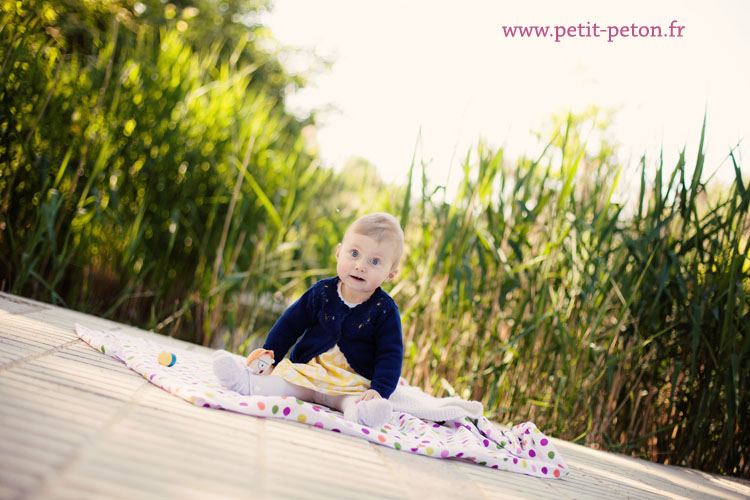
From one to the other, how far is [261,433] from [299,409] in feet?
0.83

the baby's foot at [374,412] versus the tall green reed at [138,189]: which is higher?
the tall green reed at [138,189]

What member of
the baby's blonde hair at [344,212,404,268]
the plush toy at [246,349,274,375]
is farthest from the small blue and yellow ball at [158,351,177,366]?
the baby's blonde hair at [344,212,404,268]

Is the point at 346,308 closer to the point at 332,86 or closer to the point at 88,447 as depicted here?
the point at 88,447

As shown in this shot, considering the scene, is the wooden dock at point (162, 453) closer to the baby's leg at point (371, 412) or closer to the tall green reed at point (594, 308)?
the baby's leg at point (371, 412)

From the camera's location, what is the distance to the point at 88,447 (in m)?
1.02

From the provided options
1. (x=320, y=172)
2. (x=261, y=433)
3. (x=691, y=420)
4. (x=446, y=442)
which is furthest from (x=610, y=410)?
(x=320, y=172)

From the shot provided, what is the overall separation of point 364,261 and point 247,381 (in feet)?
1.70

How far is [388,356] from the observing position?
6.49ft

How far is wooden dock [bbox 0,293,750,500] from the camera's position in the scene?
93cm

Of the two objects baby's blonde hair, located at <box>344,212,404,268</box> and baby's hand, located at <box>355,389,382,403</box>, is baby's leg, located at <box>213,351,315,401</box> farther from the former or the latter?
baby's blonde hair, located at <box>344,212,404,268</box>

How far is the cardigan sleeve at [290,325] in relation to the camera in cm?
212

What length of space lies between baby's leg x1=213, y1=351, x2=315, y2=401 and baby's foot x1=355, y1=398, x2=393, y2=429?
11.7 inches

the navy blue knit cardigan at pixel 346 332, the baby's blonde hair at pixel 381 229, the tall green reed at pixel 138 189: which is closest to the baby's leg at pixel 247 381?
the navy blue knit cardigan at pixel 346 332

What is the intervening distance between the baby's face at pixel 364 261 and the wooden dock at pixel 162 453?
52cm
